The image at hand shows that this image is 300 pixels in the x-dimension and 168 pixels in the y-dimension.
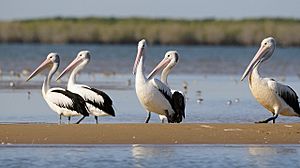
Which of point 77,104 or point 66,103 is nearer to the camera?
point 77,104

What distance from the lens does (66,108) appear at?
47.1 ft

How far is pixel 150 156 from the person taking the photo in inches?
453

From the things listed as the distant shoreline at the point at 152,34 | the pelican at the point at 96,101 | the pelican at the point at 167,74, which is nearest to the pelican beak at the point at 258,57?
the pelican at the point at 167,74

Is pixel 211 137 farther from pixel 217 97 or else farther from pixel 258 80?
pixel 217 97

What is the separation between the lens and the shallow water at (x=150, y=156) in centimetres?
1106

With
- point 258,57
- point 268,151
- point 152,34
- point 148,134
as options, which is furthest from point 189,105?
point 152,34

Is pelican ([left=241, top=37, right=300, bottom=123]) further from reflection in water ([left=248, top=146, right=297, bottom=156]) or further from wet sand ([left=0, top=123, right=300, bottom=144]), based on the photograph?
reflection in water ([left=248, top=146, right=297, bottom=156])

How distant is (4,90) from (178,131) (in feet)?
25.8

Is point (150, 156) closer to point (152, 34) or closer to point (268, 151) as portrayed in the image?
Answer: point (268, 151)

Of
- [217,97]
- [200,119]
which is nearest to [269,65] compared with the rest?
[217,97]

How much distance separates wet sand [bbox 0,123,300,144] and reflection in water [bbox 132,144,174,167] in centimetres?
32

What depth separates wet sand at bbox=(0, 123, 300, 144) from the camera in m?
12.4

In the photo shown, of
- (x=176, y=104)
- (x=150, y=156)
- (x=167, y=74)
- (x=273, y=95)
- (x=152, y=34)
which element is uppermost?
(x=152, y=34)

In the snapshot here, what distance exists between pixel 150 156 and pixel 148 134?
114cm
